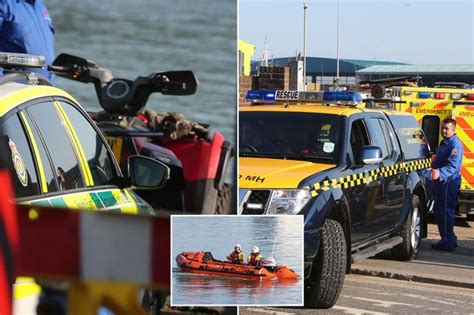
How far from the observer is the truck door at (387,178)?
719 centimetres

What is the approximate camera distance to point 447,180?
31.5 feet

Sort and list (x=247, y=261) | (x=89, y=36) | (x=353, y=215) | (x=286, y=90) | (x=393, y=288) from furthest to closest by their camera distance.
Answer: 1. (x=393, y=288)
2. (x=353, y=215)
3. (x=286, y=90)
4. (x=247, y=261)
5. (x=89, y=36)

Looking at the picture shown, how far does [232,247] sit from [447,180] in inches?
263

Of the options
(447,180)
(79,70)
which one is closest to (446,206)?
(447,180)

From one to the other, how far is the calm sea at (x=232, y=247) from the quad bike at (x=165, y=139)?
10 cm

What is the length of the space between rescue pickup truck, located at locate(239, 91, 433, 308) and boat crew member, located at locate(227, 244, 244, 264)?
0.23 meters

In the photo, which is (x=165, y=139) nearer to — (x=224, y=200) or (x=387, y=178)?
(x=224, y=200)

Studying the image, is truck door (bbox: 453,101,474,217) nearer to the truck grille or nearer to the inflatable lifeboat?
the truck grille

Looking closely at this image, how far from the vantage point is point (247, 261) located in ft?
11.5

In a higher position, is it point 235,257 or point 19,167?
point 19,167

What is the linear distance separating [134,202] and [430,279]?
5.32 m

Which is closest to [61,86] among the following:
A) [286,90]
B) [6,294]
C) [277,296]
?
[6,294]

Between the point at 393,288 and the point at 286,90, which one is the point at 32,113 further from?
the point at 393,288

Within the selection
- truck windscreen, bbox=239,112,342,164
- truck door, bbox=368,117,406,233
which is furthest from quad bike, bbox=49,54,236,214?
truck door, bbox=368,117,406,233
